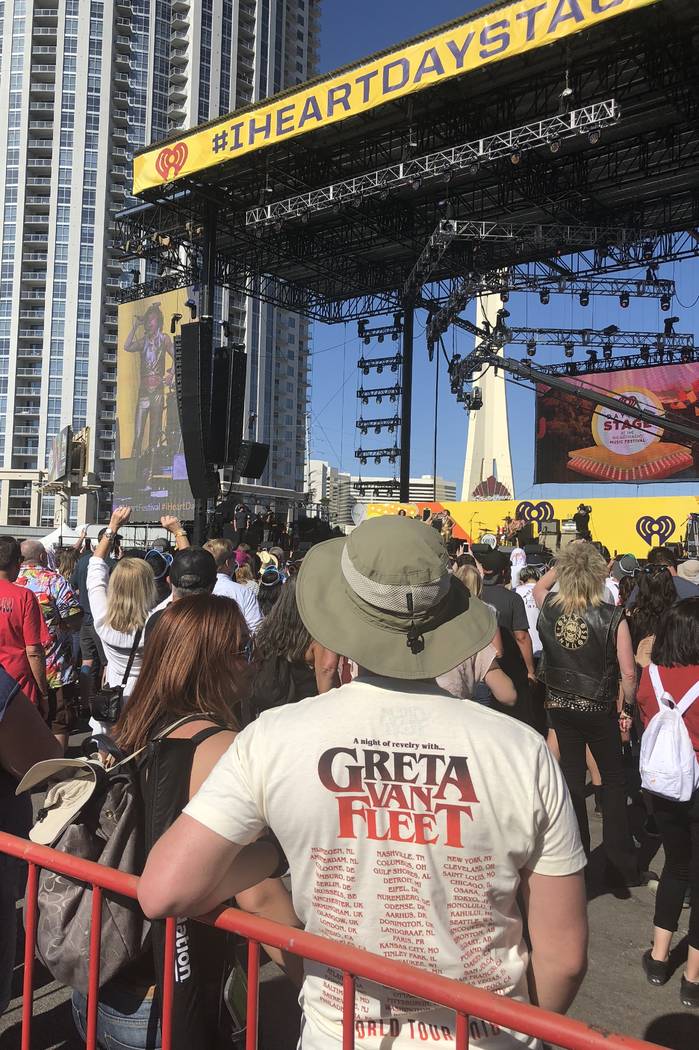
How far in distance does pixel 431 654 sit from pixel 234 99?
85915mm

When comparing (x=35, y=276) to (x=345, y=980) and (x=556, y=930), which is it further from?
(x=556, y=930)

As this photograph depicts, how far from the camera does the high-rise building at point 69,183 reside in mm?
68000

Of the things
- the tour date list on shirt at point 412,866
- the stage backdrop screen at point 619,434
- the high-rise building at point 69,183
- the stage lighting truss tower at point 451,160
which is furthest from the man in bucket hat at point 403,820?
the high-rise building at point 69,183

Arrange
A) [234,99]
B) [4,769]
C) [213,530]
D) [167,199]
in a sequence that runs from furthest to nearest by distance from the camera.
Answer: [234,99]
[167,199]
[213,530]
[4,769]

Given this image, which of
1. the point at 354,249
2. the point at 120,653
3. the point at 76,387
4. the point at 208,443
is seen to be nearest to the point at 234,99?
the point at 76,387

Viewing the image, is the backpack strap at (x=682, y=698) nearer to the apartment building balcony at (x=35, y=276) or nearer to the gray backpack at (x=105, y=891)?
the gray backpack at (x=105, y=891)

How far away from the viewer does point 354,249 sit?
19984 mm

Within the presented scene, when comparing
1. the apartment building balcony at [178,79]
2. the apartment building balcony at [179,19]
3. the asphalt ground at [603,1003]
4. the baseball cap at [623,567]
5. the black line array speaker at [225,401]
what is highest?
the apartment building balcony at [179,19]

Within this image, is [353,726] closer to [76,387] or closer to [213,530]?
[213,530]

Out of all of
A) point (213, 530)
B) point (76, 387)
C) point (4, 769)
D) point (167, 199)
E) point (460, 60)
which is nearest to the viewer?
point (4, 769)

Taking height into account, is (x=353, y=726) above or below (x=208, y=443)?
below

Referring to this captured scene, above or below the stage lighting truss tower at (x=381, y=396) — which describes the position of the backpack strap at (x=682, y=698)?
below

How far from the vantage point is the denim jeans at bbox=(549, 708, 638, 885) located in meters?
4.06

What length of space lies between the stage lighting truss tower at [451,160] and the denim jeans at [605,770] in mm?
10678
